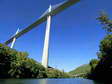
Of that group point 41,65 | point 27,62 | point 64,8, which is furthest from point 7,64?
point 64,8

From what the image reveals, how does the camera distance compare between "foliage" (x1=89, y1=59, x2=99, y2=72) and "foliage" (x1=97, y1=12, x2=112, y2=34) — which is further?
"foliage" (x1=89, y1=59, x2=99, y2=72)

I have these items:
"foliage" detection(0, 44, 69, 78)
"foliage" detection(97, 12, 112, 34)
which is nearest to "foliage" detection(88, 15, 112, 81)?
"foliage" detection(97, 12, 112, 34)

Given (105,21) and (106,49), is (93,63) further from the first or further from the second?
(105,21)

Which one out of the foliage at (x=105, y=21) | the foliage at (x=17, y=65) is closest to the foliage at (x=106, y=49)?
the foliage at (x=105, y=21)

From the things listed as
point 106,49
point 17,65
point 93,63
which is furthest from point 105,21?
point 93,63

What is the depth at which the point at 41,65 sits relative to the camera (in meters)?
58.1

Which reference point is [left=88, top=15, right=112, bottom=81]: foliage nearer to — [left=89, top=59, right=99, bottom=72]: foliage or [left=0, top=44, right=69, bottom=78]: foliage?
[left=89, top=59, right=99, bottom=72]: foliage

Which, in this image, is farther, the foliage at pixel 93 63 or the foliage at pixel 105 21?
the foliage at pixel 93 63

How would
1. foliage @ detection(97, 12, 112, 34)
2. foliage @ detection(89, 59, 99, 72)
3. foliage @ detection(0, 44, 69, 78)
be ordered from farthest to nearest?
foliage @ detection(89, 59, 99, 72) < foliage @ detection(0, 44, 69, 78) < foliage @ detection(97, 12, 112, 34)

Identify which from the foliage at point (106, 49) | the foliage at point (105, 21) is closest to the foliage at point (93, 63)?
the foliage at point (106, 49)

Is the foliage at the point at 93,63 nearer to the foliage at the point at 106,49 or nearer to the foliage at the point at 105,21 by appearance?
the foliage at the point at 106,49

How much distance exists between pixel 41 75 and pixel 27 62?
7.15 metres

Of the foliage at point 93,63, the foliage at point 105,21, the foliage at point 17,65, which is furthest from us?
the foliage at point 93,63

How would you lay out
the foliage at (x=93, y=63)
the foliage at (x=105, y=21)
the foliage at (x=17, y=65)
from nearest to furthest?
the foliage at (x=105, y=21) → the foliage at (x=17, y=65) → the foliage at (x=93, y=63)
